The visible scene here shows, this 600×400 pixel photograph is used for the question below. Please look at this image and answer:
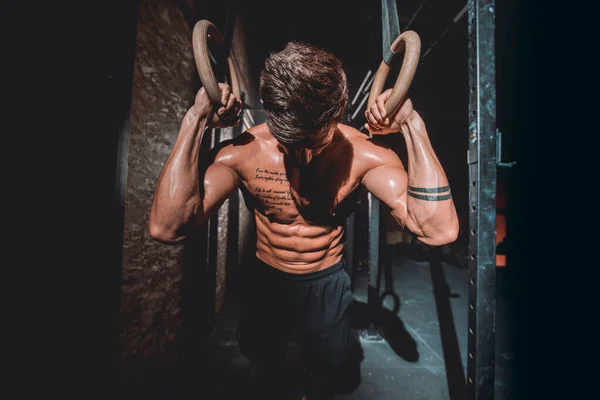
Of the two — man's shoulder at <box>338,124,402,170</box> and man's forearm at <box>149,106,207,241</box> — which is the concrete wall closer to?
man's forearm at <box>149,106,207,241</box>

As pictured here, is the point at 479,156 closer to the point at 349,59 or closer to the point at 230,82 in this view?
the point at 230,82

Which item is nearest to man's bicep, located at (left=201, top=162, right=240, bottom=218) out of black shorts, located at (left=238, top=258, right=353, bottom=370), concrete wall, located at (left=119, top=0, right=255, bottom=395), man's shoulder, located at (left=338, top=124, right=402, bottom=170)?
concrete wall, located at (left=119, top=0, right=255, bottom=395)

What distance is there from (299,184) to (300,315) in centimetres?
81

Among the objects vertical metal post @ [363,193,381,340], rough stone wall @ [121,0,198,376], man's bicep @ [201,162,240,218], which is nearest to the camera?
man's bicep @ [201,162,240,218]

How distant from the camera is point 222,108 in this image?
3.40 ft

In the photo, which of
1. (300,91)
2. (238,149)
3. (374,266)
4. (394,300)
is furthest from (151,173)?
(394,300)

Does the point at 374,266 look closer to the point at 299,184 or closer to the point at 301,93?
the point at 299,184

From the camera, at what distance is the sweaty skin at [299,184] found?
106 cm

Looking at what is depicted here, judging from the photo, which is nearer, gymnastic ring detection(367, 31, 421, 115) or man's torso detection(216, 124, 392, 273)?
gymnastic ring detection(367, 31, 421, 115)

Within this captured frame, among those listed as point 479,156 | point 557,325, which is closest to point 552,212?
point 557,325

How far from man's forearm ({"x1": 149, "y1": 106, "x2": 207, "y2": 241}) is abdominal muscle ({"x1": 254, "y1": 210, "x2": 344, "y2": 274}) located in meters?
0.53

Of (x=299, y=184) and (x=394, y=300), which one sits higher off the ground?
(x=299, y=184)

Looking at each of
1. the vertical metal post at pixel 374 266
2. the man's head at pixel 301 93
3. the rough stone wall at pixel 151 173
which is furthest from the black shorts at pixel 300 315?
the vertical metal post at pixel 374 266

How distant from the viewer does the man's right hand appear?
41.1 inches
